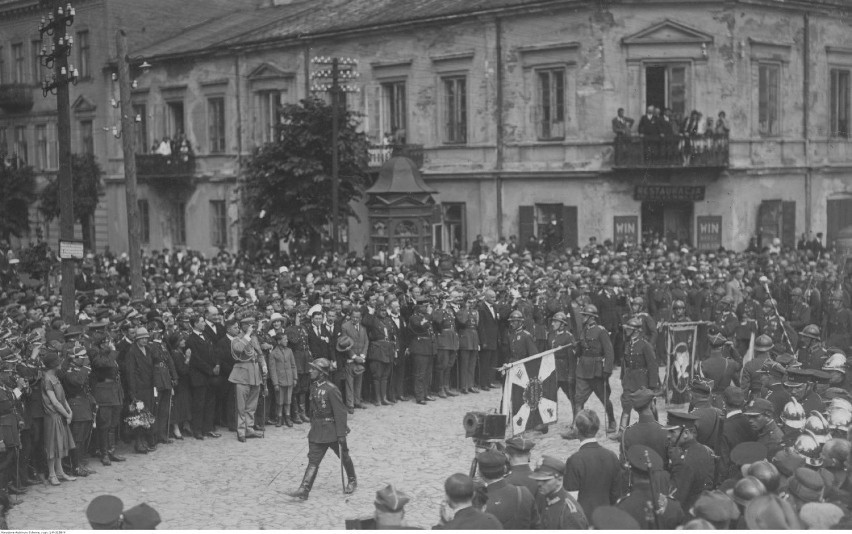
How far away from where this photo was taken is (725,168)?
3078 cm

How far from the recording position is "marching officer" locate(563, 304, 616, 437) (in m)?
15.7

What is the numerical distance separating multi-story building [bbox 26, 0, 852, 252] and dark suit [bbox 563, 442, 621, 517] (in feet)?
68.0

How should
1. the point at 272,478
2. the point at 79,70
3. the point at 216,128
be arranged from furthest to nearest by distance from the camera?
1. the point at 79,70
2. the point at 216,128
3. the point at 272,478

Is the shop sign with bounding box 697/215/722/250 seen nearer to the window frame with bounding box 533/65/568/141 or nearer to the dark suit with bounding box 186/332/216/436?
the window frame with bounding box 533/65/568/141

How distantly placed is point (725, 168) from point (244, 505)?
21636 millimetres

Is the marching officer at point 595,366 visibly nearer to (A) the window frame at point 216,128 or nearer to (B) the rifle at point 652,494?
(B) the rifle at point 652,494

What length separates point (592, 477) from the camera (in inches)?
361

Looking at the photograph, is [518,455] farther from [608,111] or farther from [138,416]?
[608,111]

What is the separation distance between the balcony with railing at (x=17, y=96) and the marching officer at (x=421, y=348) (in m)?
36.1

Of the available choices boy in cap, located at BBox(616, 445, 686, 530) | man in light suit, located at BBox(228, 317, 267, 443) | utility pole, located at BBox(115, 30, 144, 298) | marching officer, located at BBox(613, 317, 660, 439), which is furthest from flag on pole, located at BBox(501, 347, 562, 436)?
utility pole, located at BBox(115, 30, 144, 298)

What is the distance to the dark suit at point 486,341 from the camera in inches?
781

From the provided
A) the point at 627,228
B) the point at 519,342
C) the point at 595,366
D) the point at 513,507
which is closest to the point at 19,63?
the point at 627,228

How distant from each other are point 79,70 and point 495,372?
31.4 m

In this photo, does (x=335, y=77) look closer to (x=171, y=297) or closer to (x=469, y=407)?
(x=171, y=297)
